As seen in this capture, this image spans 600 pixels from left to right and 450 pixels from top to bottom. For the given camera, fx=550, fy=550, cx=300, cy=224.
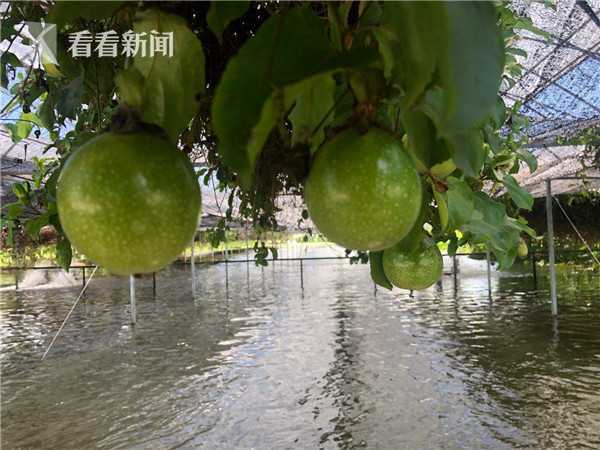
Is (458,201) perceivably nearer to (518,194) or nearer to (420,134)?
(420,134)

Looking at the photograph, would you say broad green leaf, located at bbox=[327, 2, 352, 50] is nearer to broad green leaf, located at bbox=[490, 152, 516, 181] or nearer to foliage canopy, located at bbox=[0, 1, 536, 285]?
foliage canopy, located at bbox=[0, 1, 536, 285]

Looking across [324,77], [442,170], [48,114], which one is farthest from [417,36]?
[48,114]

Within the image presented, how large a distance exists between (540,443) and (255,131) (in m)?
3.76

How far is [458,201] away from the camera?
0.97 meters

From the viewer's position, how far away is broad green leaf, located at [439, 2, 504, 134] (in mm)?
330

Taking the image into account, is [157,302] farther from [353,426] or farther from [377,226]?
[377,226]

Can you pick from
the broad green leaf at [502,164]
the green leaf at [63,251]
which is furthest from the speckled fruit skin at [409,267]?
the broad green leaf at [502,164]

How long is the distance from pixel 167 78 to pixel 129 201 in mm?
147

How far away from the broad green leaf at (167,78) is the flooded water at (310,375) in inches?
131

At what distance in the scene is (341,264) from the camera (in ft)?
56.3

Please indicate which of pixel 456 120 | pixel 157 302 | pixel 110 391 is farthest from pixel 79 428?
pixel 157 302

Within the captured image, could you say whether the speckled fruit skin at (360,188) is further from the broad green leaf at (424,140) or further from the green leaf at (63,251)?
the green leaf at (63,251)

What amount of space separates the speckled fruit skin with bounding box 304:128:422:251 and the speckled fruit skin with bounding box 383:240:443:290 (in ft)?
1.38

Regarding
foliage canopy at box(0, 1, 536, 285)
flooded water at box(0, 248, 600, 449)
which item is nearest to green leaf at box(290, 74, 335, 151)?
foliage canopy at box(0, 1, 536, 285)
